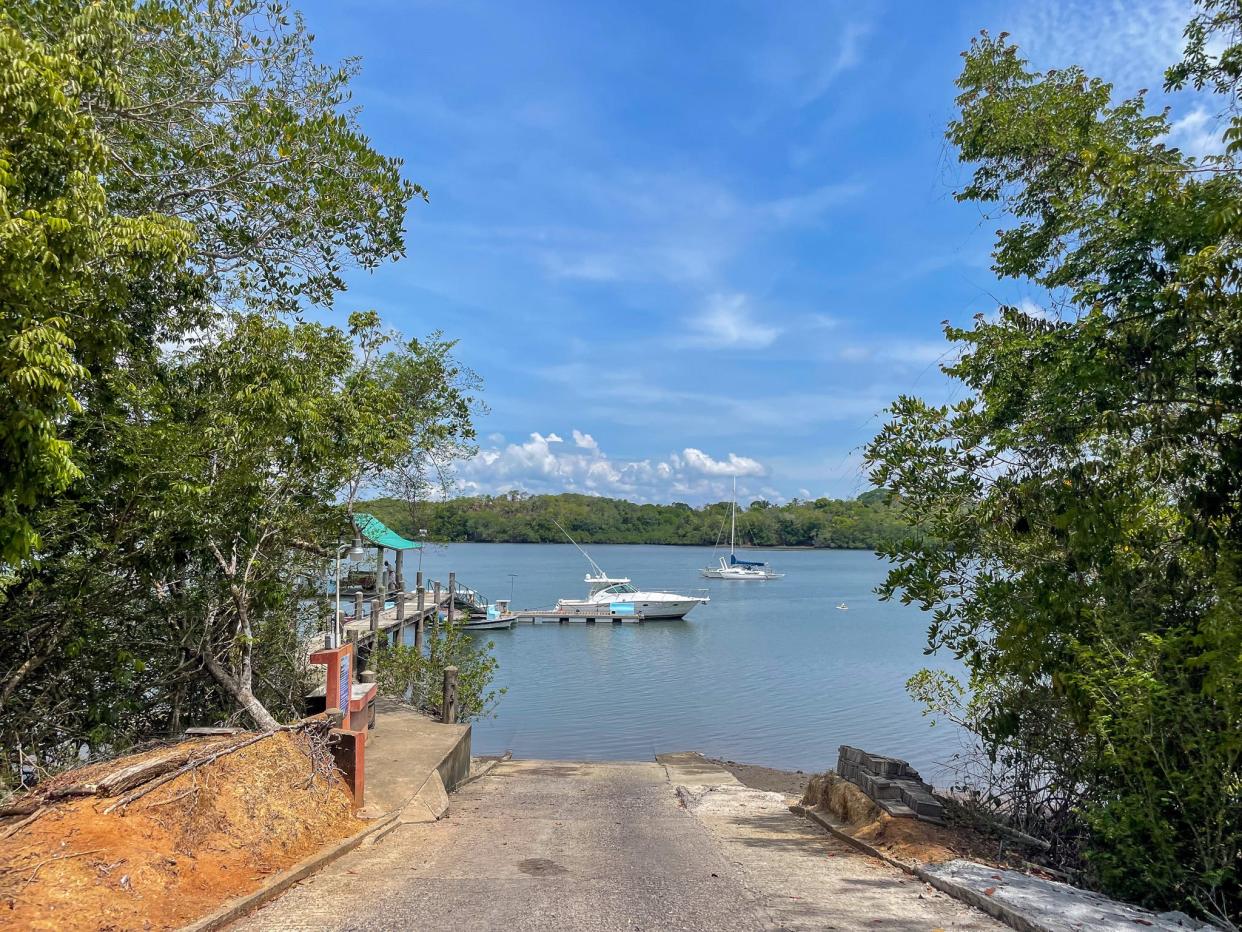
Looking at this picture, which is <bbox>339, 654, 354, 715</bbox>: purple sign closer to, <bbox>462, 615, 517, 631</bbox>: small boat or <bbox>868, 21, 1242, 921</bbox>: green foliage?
<bbox>868, 21, 1242, 921</bbox>: green foliage

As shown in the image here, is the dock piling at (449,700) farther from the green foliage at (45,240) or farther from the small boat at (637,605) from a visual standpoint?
the small boat at (637,605)

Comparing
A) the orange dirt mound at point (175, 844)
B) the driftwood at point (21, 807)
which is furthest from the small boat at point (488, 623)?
the driftwood at point (21, 807)

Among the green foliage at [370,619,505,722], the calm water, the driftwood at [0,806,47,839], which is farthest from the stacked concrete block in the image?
the calm water

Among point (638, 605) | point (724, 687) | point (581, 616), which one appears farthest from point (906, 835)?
point (638, 605)

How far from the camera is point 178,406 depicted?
340 inches

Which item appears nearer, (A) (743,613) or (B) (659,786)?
(B) (659,786)

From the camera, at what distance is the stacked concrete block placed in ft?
23.8

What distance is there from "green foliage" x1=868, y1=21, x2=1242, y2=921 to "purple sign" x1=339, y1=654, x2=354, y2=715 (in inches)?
225

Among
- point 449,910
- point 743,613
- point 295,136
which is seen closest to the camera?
point 449,910

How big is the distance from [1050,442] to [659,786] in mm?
8648

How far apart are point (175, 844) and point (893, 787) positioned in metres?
5.95

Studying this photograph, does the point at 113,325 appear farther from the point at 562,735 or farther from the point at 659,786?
the point at 562,735

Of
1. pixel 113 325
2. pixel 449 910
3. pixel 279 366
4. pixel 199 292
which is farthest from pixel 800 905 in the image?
pixel 199 292

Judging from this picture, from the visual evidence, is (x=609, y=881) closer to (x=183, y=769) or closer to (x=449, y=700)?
(x=183, y=769)
